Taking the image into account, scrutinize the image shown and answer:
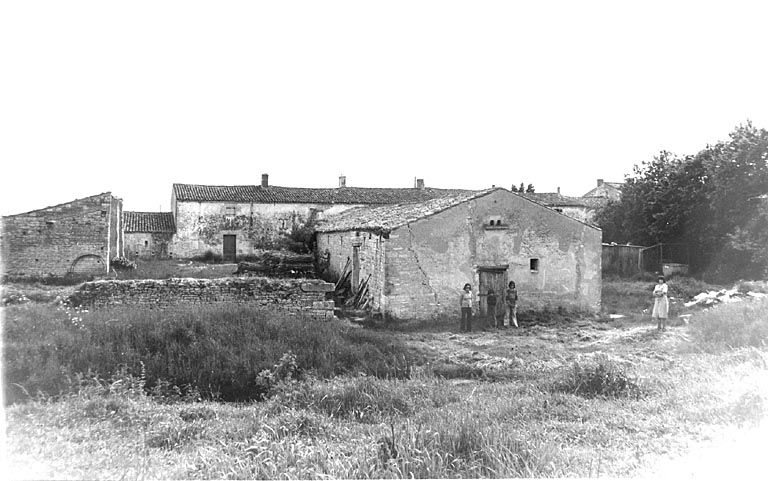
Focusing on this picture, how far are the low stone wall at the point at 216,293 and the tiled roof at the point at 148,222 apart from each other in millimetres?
25266

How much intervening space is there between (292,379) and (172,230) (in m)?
29.8

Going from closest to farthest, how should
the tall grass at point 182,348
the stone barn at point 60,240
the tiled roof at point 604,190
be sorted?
the tall grass at point 182,348
the stone barn at point 60,240
the tiled roof at point 604,190

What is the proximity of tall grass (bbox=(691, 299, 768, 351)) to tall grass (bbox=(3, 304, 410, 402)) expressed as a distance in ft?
19.9

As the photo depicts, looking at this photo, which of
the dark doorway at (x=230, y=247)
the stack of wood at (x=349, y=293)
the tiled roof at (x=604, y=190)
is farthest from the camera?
the tiled roof at (x=604, y=190)

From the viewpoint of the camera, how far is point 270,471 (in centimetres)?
435

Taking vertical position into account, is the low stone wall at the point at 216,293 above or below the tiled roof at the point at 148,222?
below

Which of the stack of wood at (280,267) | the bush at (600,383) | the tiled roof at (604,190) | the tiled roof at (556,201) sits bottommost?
the bush at (600,383)

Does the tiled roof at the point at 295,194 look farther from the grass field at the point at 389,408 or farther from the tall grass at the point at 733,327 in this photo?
the grass field at the point at 389,408

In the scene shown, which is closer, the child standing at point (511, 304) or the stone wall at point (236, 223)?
the child standing at point (511, 304)

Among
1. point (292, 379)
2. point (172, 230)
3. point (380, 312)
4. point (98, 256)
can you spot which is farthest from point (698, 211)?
point (172, 230)

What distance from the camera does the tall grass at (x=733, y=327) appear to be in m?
10.2

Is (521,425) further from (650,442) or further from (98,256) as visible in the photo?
(98,256)

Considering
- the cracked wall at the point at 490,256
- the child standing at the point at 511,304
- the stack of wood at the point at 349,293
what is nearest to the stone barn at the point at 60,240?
the stack of wood at the point at 349,293

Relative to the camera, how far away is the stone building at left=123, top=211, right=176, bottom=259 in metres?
34.7
